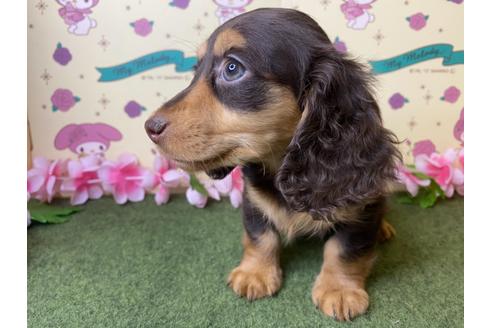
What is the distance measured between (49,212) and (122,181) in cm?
37

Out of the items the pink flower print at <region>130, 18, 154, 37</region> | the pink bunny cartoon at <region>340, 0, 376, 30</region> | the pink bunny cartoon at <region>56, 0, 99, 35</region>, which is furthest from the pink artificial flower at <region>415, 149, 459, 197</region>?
the pink bunny cartoon at <region>56, 0, 99, 35</region>

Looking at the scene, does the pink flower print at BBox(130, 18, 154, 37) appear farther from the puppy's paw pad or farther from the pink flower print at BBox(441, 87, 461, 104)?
the pink flower print at BBox(441, 87, 461, 104)

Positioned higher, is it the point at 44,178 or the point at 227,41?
the point at 227,41

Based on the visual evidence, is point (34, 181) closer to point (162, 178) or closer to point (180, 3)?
point (162, 178)

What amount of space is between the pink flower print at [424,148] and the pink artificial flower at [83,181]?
1.68 m

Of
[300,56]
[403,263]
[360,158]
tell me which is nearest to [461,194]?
[403,263]

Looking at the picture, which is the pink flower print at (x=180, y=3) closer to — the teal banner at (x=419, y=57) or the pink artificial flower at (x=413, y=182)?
the teal banner at (x=419, y=57)

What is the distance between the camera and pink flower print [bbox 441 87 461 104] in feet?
7.13

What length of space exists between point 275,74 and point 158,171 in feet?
3.76

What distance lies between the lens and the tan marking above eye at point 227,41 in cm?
118

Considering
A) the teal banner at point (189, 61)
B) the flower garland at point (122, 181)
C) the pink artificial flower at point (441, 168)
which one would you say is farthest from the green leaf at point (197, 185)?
the pink artificial flower at point (441, 168)

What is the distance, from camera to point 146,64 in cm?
208

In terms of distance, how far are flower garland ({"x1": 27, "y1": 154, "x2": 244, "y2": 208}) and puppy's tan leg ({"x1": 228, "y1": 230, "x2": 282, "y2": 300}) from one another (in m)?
0.62

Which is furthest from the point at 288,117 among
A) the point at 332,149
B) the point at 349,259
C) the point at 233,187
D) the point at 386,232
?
the point at 233,187
